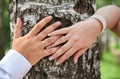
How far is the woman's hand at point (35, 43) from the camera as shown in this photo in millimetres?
2432

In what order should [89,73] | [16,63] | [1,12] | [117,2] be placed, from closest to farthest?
1. [16,63]
2. [89,73]
3. [117,2]
4. [1,12]

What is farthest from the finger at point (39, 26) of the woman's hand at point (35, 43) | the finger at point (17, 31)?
the finger at point (17, 31)

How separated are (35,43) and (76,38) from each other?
27 centimetres

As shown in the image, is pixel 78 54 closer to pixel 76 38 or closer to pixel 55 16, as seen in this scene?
pixel 76 38

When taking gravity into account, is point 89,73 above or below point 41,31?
below

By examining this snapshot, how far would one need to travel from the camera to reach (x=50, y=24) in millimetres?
2523

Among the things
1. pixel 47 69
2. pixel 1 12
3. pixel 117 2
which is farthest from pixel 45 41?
pixel 1 12

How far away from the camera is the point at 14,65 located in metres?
2.40

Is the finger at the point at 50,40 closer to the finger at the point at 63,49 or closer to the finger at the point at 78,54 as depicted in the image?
the finger at the point at 63,49

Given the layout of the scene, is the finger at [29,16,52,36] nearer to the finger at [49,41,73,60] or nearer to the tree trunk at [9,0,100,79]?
the tree trunk at [9,0,100,79]

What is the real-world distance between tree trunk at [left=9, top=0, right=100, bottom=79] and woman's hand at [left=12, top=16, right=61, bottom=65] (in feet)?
0.32

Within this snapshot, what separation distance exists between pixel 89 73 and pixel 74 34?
16.0 inches

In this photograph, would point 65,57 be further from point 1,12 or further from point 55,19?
point 1,12

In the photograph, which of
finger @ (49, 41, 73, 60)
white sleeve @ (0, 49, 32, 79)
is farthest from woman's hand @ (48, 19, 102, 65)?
white sleeve @ (0, 49, 32, 79)
